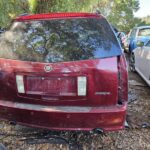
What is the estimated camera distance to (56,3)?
34.7 ft

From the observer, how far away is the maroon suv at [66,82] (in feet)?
12.2

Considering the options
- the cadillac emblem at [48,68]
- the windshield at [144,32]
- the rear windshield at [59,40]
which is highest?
the rear windshield at [59,40]

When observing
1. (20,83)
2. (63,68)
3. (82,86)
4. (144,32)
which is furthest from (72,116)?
(144,32)

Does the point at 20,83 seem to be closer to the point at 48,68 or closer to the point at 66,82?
the point at 48,68

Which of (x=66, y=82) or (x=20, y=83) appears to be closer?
(x=66, y=82)

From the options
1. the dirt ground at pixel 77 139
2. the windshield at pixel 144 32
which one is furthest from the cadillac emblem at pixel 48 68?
the windshield at pixel 144 32

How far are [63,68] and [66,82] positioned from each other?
16 cm

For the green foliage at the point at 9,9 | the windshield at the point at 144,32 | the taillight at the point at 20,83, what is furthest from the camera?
the windshield at the point at 144,32

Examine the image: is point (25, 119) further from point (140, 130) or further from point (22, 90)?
point (140, 130)

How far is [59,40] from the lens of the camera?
4020mm

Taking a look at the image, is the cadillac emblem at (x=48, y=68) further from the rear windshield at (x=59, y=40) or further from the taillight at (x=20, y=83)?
the taillight at (x=20, y=83)

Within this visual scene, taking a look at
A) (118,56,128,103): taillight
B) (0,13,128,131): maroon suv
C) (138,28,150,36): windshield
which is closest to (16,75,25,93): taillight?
(0,13,128,131): maroon suv

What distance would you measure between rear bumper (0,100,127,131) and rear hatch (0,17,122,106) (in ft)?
0.26

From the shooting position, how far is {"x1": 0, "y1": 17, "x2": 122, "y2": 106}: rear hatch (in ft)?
12.1
